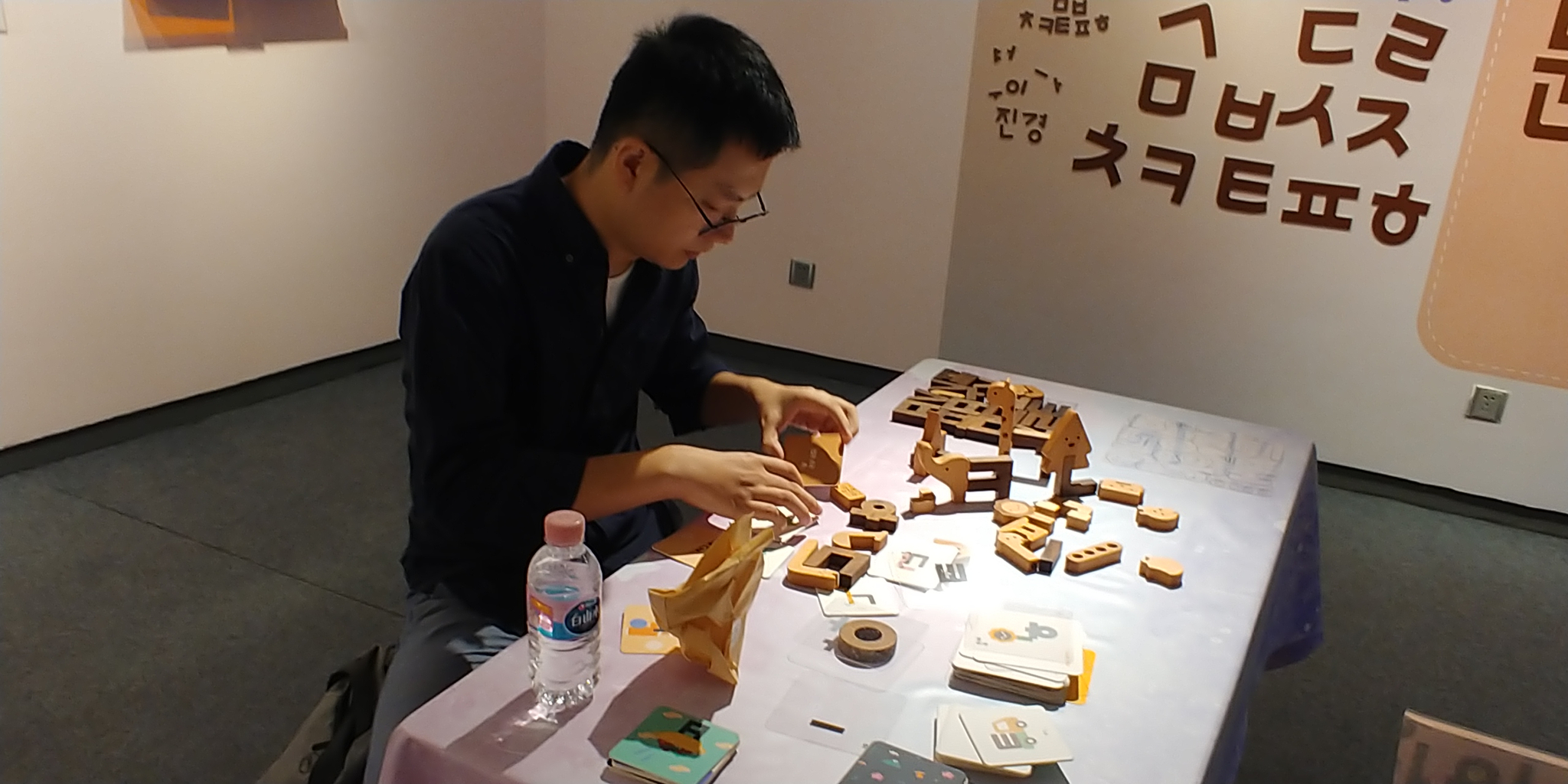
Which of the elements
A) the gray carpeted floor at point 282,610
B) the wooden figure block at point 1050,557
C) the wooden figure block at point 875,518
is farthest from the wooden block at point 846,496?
the gray carpeted floor at point 282,610

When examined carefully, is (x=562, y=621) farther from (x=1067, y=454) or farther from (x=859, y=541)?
(x=1067, y=454)

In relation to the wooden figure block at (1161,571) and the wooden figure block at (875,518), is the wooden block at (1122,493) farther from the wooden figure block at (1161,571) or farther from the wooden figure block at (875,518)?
the wooden figure block at (875,518)

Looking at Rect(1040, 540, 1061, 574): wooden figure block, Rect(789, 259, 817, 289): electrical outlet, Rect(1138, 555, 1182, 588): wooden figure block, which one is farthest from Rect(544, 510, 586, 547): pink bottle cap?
Rect(789, 259, 817, 289): electrical outlet

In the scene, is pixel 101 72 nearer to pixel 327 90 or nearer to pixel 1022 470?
pixel 327 90

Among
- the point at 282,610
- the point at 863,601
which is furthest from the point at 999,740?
the point at 282,610

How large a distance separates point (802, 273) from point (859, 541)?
9.08 ft

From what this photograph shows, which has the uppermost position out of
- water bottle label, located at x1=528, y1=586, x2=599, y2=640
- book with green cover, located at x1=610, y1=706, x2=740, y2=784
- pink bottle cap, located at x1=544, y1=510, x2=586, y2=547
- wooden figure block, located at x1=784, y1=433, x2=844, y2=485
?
pink bottle cap, located at x1=544, y1=510, x2=586, y2=547

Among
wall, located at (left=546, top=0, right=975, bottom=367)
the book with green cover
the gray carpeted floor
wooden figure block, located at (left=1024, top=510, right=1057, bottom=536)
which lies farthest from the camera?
wall, located at (left=546, top=0, right=975, bottom=367)

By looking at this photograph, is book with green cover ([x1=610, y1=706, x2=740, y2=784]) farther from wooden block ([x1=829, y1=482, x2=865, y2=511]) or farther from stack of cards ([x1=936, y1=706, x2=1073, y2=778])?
wooden block ([x1=829, y1=482, x2=865, y2=511])

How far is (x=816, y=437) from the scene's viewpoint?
1.63 meters

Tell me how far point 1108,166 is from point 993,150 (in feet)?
1.21

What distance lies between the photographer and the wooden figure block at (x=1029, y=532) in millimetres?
1410

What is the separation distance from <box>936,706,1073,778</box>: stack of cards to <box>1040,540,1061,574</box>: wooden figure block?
303mm

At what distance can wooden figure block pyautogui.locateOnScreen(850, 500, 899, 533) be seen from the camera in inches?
56.6
